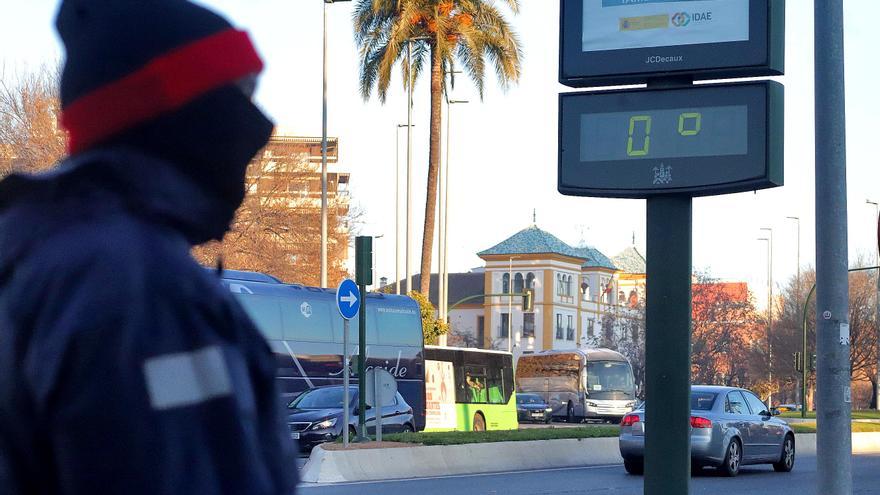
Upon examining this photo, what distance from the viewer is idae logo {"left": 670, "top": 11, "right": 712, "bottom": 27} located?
7.62 meters

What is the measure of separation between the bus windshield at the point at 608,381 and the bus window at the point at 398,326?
2105cm

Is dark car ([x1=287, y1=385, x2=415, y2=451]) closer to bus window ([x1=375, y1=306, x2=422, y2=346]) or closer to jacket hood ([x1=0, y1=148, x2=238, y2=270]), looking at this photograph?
bus window ([x1=375, y1=306, x2=422, y2=346])

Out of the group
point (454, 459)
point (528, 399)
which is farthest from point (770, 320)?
point (454, 459)

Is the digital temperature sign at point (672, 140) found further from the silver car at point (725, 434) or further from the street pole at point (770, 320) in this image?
the street pole at point (770, 320)

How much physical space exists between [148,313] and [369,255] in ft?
59.6

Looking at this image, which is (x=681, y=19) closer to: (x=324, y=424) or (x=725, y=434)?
(x=725, y=434)

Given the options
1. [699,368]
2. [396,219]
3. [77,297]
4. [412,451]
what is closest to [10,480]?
[77,297]

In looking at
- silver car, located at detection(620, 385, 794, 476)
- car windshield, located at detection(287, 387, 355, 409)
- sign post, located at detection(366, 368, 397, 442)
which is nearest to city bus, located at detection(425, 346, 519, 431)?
car windshield, located at detection(287, 387, 355, 409)

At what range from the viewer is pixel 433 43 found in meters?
36.5

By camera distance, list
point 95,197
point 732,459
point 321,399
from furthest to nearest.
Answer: point 321,399 → point 732,459 → point 95,197

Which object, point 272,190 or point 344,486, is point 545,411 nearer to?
point 272,190

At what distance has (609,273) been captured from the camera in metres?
120

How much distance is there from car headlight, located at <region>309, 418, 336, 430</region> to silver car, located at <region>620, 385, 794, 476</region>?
207 inches

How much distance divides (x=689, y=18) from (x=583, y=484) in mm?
11626
